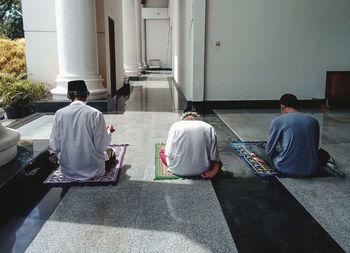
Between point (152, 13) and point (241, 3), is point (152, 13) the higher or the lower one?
the higher one

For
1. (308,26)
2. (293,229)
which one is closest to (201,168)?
(293,229)

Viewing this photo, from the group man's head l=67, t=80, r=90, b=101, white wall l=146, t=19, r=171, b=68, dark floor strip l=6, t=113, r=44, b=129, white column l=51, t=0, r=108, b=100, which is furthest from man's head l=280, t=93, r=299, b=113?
white wall l=146, t=19, r=171, b=68

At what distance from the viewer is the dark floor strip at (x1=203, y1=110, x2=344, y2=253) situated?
8.02 ft

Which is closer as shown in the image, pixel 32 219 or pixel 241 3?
pixel 32 219

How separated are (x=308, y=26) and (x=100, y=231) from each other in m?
7.56

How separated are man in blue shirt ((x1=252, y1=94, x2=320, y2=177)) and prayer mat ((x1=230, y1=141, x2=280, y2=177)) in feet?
0.41

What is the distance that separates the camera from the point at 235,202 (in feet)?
10.4

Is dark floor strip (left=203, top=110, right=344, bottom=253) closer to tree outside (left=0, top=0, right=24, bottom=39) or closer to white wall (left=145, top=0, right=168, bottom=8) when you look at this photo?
white wall (left=145, top=0, right=168, bottom=8)

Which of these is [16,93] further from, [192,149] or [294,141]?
[294,141]

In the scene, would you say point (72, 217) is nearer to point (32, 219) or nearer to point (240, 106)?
point (32, 219)

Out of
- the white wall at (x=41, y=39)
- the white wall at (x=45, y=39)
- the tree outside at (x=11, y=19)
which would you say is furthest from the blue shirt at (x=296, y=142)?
the tree outside at (x=11, y=19)

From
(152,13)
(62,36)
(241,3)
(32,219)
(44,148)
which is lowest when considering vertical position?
(32,219)

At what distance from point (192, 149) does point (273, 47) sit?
5.55 meters

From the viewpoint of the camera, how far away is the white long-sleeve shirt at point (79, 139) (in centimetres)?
350
